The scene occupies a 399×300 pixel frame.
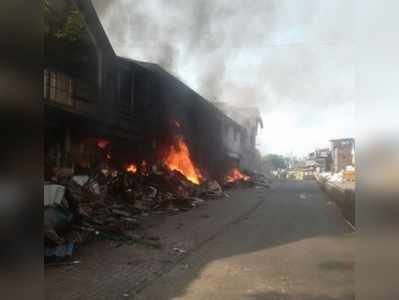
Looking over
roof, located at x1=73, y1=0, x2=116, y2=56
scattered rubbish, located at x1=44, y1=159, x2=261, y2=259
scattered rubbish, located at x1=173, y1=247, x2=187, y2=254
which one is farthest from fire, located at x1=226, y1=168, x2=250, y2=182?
scattered rubbish, located at x1=173, y1=247, x2=187, y2=254

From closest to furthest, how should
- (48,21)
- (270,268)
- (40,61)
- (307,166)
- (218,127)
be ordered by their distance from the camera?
(40,61) → (270,268) → (48,21) → (218,127) → (307,166)

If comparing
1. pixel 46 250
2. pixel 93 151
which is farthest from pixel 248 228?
pixel 93 151

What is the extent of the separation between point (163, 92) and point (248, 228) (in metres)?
10.2

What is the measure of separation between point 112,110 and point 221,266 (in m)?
10.9

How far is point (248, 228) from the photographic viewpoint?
1092 centimetres

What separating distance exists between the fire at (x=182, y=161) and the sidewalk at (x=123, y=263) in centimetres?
899

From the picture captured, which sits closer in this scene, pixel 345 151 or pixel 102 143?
pixel 345 151

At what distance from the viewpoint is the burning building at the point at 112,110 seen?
13.2 meters

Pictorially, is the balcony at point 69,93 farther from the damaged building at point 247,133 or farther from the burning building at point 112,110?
the damaged building at point 247,133

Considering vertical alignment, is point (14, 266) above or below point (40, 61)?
below

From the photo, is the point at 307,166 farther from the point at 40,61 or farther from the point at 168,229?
the point at 40,61

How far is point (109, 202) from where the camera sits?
500 inches

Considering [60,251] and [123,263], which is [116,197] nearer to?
[60,251]

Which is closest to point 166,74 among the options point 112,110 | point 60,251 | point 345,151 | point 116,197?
point 112,110
